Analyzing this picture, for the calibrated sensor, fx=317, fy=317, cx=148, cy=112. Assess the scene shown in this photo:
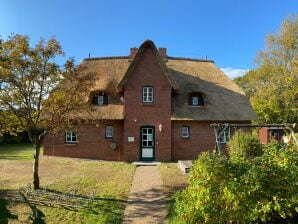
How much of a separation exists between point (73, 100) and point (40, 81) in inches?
60.8

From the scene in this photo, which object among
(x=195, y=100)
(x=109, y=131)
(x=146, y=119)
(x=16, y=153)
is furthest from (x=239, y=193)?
(x=16, y=153)

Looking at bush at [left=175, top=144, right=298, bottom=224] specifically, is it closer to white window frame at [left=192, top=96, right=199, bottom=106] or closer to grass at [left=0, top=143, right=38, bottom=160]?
white window frame at [left=192, top=96, right=199, bottom=106]

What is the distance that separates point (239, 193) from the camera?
7418 mm

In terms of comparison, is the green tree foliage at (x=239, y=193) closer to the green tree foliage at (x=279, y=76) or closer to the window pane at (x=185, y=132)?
the window pane at (x=185, y=132)

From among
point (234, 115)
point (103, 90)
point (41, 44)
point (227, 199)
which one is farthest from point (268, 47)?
point (227, 199)

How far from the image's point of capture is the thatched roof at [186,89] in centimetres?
2198

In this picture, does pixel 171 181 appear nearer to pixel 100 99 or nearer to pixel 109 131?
pixel 109 131

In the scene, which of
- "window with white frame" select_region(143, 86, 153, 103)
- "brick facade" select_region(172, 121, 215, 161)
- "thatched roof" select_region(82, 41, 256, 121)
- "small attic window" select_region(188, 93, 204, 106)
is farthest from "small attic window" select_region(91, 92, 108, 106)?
"small attic window" select_region(188, 93, 204, 106)

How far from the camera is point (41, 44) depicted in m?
13.0

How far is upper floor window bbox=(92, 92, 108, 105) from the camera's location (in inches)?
901

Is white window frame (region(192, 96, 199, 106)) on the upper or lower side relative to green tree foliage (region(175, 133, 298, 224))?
upper

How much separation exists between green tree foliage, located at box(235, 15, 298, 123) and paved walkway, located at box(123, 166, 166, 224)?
21416 mm

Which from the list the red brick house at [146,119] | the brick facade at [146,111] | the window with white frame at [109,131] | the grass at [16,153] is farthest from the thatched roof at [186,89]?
the grass at [16,153]

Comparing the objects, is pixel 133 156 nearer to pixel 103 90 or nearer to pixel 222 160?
pixel 103 90
